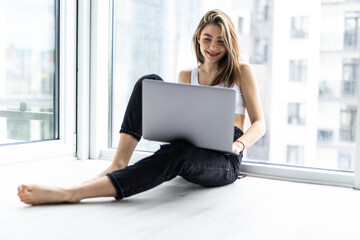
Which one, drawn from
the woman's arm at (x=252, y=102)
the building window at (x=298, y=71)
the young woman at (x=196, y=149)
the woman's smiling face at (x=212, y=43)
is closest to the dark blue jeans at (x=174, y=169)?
the young woman at (x=196, y=149)

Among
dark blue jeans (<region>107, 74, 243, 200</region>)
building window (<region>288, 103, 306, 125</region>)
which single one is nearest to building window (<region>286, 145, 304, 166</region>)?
building window (<region>288, 103, 306, 125</region>)

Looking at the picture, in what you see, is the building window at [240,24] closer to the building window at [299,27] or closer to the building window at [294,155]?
the building window at [299,27]

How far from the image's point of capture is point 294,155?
2037 mm

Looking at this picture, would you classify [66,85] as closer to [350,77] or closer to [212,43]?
[212,43]

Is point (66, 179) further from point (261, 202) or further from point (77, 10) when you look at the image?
point (77, 10)

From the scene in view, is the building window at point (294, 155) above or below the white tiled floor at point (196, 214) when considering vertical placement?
above

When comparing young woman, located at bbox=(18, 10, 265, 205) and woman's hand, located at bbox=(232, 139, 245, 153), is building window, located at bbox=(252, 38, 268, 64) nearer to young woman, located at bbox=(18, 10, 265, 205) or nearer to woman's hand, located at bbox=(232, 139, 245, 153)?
young woman, located at bbox=(18, 10, 265, 205)

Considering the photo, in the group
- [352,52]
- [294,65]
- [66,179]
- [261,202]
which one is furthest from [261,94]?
[66,179]

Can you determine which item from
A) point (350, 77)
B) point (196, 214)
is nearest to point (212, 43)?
point (350, 77)

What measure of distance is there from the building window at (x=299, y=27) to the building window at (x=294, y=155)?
1.80 ft

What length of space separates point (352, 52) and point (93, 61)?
4.70 feet

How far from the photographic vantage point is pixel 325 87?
1940 millimetres

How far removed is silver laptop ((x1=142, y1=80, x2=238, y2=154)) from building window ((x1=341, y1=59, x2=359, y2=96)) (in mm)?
787

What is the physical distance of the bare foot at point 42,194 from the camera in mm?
1379
